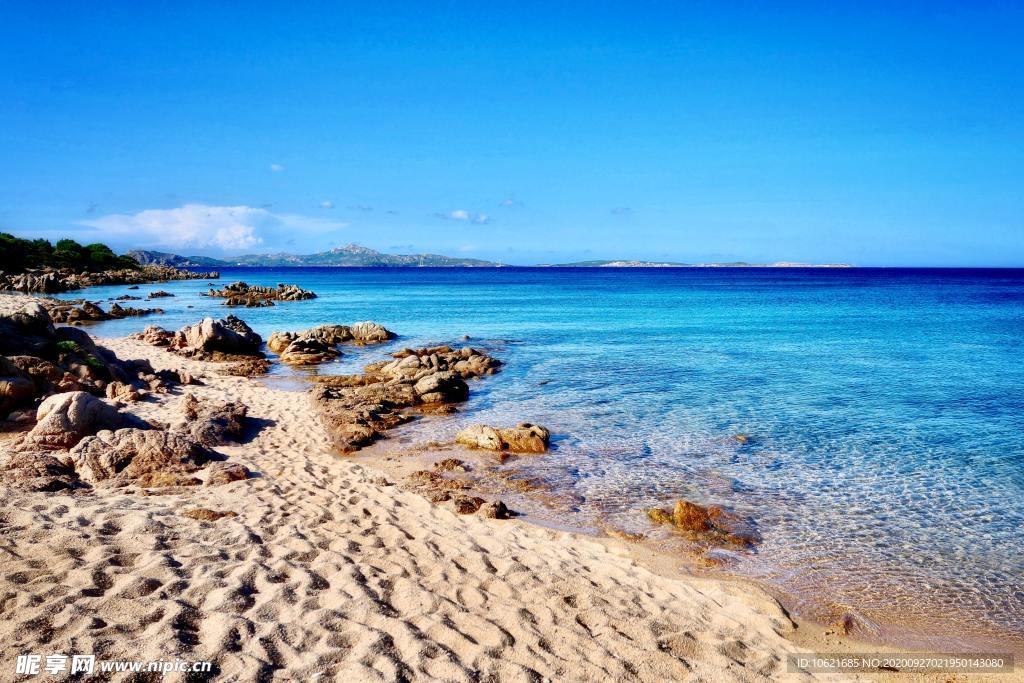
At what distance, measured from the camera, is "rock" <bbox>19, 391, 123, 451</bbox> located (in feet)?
36.7

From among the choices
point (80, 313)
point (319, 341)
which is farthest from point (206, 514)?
point (80, 313)

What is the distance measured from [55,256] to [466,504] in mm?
104895

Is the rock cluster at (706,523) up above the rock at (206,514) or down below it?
below

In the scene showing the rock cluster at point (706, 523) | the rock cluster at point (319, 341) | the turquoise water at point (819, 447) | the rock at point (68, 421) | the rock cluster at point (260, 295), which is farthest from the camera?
the rock cluster at point (260, 295)

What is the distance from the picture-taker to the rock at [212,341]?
27156mm

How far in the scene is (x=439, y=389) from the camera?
63.6 ft

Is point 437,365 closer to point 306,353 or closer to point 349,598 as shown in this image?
point 306,353

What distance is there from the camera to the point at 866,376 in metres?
23.9

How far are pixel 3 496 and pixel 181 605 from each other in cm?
358

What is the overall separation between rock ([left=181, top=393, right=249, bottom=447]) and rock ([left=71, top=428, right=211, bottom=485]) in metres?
1.82

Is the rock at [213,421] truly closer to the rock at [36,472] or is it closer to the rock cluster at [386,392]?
the rock cluster at [386,392]

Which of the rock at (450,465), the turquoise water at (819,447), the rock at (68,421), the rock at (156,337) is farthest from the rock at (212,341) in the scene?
the rock at (450,465)

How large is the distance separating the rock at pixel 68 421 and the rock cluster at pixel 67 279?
197 ft

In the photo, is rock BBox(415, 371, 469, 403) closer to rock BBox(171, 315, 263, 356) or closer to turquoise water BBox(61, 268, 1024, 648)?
turquoise water BBox(61, 268, 1024, 648)
